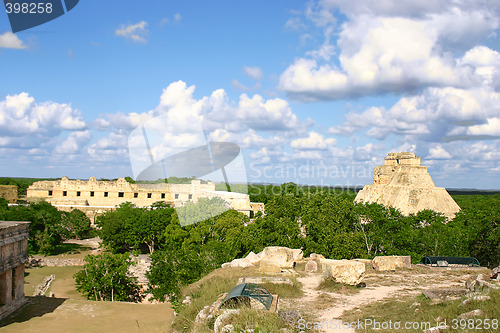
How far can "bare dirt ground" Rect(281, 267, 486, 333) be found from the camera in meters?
9.32

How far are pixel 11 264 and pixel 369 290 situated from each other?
11.7 m

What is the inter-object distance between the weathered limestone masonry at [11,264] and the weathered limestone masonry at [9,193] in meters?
40.8

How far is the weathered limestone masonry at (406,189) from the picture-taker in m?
30.3

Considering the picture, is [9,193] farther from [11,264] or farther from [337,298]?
[337,298]

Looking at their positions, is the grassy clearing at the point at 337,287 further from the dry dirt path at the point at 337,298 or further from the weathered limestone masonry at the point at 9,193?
the weathered limestone masonry at the point at 9,193

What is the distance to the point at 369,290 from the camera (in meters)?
11.8

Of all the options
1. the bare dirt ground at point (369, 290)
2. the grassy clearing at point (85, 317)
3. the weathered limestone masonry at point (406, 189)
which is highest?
the weathered limestone masonry at point (406, 189)

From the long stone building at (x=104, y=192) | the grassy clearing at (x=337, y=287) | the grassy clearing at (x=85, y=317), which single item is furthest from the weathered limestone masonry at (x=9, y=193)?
the grassy clearing at (x=337, y=287)

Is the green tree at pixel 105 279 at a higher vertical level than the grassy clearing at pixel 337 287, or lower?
lower

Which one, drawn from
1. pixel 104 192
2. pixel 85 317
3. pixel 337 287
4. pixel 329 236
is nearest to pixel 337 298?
pixel 337 287

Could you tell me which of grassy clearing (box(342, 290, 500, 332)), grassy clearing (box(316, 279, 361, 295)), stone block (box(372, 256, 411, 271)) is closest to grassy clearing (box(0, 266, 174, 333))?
grassy clearing (box(316, 279, 361, 295))

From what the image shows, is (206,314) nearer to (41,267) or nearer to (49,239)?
(41,267)

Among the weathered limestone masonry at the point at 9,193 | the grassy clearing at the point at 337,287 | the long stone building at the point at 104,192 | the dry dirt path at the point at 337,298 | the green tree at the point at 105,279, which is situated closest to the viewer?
the dry dirt path at the point at 337,298

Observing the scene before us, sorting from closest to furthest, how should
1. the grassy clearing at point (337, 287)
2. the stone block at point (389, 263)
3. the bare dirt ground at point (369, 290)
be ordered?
the bare dirt ground at point (369, 290), the grassy clearing at point (337, 287), the stone block at point (389, 263)
